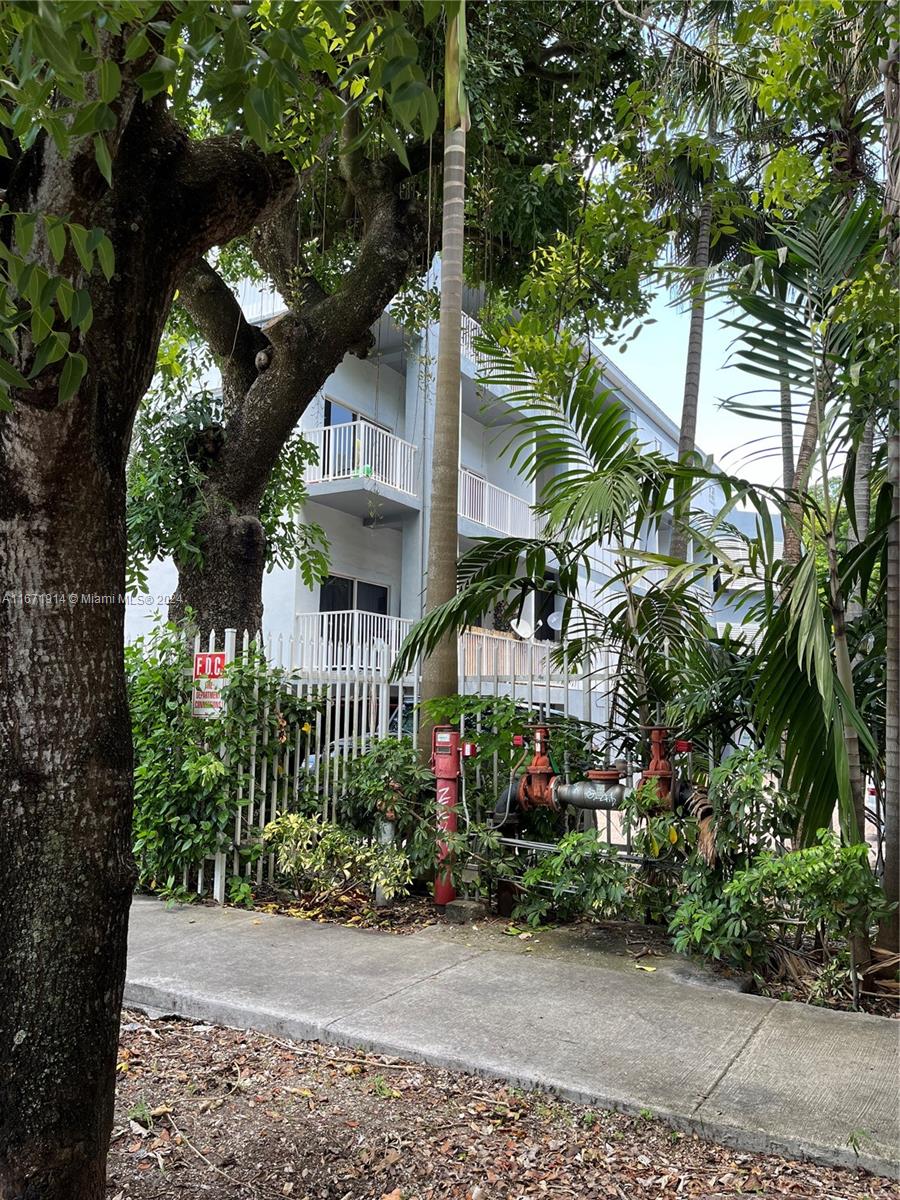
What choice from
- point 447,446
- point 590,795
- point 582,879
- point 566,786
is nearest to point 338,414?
point 447,446

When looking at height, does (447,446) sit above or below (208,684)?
above

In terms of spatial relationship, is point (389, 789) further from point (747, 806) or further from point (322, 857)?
point (747, 806)

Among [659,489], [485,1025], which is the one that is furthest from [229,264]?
[485,1025]

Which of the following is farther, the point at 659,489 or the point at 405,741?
the point at 405,741

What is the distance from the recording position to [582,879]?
5.58 m

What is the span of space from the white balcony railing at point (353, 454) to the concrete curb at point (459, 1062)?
36.3 ft

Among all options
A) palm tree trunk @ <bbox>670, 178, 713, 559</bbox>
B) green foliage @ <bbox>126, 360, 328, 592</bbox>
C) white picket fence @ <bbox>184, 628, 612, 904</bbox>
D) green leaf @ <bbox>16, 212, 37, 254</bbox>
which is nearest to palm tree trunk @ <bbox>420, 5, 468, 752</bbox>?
white picket fence @ <bbox>184, 628, 612, 904</bbox>

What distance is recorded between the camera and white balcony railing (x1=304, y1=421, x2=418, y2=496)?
15.1 m

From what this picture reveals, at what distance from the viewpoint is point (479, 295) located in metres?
16.6

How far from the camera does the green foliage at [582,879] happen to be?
5.46m

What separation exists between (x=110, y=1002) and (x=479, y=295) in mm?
15624

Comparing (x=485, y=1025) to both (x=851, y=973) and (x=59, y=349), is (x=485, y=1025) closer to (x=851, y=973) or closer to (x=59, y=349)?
(x=851, y=973)

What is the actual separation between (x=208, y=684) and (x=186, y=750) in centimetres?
50

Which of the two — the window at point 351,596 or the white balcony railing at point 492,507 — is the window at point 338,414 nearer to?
the white balcony railing at point 492,507
